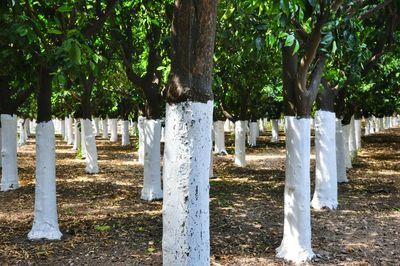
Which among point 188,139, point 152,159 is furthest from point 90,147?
point 188,139

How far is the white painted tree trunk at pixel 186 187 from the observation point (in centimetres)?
399

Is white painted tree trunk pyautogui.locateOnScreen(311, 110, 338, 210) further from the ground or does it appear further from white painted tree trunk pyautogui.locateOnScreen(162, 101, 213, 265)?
white painted tree trunk pyautogui.locateOnScreen(162, 101, 213, 265)

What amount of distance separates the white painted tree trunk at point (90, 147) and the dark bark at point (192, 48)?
41.1 ft

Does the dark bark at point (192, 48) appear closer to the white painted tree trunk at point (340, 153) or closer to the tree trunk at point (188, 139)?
the tree trunk at point (188, 139)

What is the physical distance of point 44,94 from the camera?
25.2 feet

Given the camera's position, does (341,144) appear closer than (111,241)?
No

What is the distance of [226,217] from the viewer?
31.0 feet

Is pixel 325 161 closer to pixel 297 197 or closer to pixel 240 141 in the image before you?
pixel 297 197

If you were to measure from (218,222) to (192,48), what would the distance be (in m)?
5.55

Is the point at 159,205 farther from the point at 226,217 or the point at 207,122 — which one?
the point at 207,122

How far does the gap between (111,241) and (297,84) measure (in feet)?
13.0

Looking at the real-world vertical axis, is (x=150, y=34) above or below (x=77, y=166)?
above

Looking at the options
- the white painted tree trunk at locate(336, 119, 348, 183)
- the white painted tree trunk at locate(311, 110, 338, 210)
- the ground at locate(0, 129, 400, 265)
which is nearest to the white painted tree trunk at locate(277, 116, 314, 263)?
the ground at locate(0, 129, 400, 265)

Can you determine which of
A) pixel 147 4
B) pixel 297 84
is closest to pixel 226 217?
pixel 297 84
